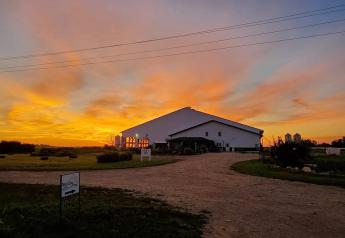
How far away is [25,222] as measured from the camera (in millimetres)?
9922

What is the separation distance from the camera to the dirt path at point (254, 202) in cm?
1017

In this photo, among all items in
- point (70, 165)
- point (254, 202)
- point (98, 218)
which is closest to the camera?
point (98, 218)

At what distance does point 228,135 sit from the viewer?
6700 centimetres

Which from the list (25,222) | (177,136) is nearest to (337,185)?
(25,222)

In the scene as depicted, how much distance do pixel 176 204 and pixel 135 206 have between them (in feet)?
5.24

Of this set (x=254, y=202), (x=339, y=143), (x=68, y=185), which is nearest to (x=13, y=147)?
(x=339, y=143)

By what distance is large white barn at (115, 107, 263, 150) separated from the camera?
6650cm

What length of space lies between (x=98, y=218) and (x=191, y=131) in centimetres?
5932

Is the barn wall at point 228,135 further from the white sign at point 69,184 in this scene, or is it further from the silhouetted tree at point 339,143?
the white sign at point 69,184

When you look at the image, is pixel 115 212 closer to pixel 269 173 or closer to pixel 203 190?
pixel 203 190

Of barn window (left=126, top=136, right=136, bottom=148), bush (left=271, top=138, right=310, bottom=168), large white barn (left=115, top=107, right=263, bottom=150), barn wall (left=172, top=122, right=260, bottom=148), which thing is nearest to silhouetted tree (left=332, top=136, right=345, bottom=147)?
large white barn (left=115, top=107, right=263, bottom=150)

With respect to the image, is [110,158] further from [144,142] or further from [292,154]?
[144,142]

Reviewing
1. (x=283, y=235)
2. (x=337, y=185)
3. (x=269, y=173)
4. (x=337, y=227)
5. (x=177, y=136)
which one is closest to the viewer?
(x=283, y=235)

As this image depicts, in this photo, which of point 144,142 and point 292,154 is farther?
point 144,142
